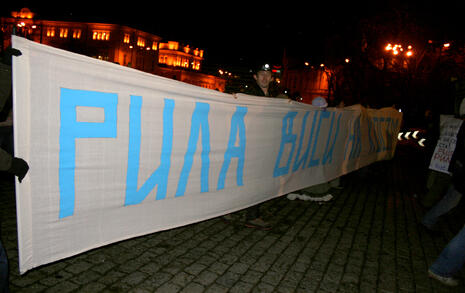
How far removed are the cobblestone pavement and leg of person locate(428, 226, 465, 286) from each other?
0.34 ft

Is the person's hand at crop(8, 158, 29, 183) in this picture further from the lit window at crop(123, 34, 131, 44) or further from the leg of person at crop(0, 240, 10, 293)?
→ the lit window at crop(123, 34, 131, 44)

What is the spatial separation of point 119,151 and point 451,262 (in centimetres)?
356

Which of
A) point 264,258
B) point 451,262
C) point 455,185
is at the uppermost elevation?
point 455,185

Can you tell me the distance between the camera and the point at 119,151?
2621 mm

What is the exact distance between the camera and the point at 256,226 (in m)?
4.61

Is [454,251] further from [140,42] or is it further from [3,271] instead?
[140,42]

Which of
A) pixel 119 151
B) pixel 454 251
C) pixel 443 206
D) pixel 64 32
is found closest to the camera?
pixel 119 151

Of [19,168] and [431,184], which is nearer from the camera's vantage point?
[19,168]

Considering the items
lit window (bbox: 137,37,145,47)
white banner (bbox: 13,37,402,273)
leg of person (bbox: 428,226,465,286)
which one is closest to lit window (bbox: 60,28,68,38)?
lit window (bbox: 137,37,145,47)

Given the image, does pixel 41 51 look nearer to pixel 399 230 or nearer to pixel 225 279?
pixel 225 279

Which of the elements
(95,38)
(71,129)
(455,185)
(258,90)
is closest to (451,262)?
(455,185)

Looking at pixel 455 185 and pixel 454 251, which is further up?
pixel 455 185

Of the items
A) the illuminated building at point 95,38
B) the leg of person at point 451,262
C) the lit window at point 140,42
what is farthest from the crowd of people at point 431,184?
the lit window at point 140,42

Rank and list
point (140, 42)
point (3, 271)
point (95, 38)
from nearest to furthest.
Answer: point (3, 271), point (95, 38), point (140, 42)
